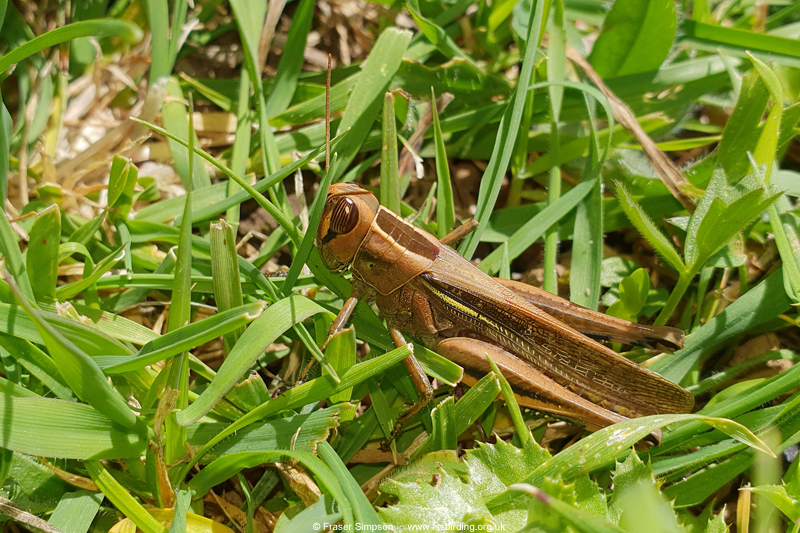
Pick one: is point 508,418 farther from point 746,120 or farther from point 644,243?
point 746,120

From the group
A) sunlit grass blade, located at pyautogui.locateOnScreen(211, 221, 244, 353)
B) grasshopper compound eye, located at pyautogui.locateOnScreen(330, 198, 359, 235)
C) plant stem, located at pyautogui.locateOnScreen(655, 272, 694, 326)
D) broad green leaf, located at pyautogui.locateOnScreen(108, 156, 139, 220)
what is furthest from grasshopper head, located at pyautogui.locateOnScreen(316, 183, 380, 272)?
plant stem, located at pyautogui.locateOnScreen(655, 272, 694, 326)

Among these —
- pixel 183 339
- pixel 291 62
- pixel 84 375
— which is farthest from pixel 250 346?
pixel 291 62

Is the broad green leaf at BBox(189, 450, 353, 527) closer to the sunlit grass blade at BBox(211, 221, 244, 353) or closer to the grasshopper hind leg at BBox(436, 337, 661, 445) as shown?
the sunlit grass blade at BBox(211, 221, 244, 353)

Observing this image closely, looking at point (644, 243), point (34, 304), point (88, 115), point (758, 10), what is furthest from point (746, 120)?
point (88, 115)

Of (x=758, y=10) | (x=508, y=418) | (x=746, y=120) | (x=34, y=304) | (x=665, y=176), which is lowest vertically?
(x=508, y=418)

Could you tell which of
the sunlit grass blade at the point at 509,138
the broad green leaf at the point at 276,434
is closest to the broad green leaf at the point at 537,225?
the sunlit grass blade at the point at 509,138

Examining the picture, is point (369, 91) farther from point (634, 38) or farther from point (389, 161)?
point (634, 38)

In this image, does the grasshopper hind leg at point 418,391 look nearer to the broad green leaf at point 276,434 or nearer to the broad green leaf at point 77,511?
the broad green leaf at point 276,434

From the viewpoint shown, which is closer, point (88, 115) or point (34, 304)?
point (34, 304)
